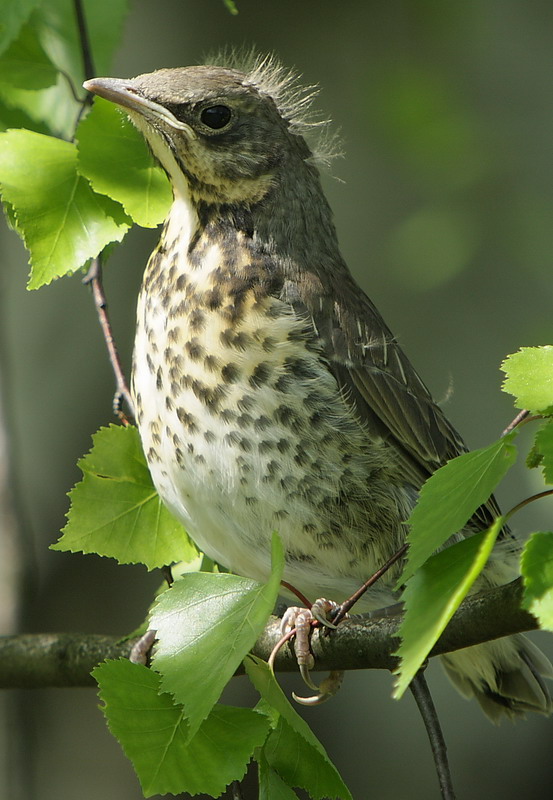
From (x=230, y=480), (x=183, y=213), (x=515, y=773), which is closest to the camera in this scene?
(x=230, y=480)

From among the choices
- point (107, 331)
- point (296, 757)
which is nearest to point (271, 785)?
point (296, 757)

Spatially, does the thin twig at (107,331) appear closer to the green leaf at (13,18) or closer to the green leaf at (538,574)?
the green leaf at (13,18)

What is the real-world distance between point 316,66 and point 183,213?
2356 mm

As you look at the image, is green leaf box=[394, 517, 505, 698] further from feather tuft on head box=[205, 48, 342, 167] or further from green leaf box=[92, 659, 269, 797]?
feather tuft on head box=[205, 48, 342, 167]

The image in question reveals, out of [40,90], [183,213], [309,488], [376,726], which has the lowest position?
[376,726]

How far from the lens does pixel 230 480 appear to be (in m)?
1.40

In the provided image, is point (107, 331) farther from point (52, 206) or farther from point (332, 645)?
point (332, 645)

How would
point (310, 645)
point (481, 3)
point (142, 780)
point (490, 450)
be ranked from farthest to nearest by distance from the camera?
point (481, 3) < point (310, 645) < point (142, 780) < point (490, 450)

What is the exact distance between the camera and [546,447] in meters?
0.81

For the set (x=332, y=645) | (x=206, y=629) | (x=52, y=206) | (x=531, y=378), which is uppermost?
(x=52, y=206)

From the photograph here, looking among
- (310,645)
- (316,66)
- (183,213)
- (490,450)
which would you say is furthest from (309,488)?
(316,66)

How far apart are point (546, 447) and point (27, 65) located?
97 centimetres

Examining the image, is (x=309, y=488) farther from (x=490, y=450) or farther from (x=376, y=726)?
(x=376, y=726)

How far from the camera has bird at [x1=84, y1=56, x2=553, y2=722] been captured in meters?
1.39
